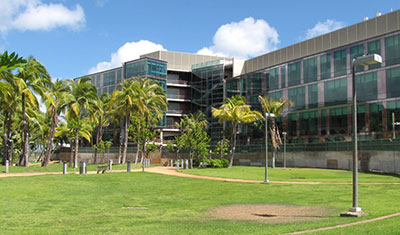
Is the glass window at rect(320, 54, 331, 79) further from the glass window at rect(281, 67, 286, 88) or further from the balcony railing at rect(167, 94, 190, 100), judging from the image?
the balcony railing at rect(167, 94, 190, 100)

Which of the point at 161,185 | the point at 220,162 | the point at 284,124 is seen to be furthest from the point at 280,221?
the point at 284,124

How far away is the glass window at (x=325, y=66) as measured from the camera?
56.1 metres

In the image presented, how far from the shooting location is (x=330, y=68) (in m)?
55.9

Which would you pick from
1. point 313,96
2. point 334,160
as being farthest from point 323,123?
point 334,160

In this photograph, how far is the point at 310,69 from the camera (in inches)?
2328

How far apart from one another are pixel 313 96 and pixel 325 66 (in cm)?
456

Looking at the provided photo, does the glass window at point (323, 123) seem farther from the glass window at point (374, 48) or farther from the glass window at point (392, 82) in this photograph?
the glass window at point (392, 82)

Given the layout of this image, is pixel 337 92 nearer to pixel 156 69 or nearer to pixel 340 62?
pixel 340 62

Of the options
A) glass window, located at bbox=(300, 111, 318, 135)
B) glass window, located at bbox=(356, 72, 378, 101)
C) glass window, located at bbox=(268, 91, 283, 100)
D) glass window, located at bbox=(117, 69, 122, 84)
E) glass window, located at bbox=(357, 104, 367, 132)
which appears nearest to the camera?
glass window, located at bbox=(356, 72, 378, 101)

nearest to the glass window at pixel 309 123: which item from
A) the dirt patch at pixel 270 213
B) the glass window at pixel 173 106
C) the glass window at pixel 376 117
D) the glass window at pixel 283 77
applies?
the glass window at pixel 283 77

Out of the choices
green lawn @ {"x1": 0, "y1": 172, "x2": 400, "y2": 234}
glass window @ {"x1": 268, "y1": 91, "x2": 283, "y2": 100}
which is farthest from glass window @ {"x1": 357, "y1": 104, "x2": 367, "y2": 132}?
green lawn @ {"x1": 0, "y1": 172, "x2": 400, "y2": 234}

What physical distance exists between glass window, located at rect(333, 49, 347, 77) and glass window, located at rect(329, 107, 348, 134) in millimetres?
4915

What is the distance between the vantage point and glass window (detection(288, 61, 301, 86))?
200ft

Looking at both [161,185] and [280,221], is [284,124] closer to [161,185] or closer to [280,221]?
[161,185]
